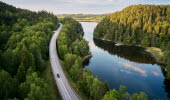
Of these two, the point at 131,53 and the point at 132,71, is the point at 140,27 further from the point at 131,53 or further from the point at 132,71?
the point at 132,71

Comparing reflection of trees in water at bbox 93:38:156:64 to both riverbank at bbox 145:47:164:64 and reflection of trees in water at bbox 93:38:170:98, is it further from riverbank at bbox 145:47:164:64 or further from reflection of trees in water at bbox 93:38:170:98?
riverbank at bbox 145:47:164:64

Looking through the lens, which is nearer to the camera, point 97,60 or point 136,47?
point 97,60

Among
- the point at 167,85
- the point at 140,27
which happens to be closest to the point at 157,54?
the point at 167,85

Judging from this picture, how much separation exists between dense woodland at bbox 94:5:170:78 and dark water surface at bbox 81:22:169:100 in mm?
21563

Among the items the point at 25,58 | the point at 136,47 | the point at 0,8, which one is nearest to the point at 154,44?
the point at 136,47

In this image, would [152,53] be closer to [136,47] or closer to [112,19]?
[136,47]

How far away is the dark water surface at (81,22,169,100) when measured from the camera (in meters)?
66.1

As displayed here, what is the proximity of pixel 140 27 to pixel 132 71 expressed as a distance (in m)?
83.5

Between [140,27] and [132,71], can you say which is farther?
[140,27]

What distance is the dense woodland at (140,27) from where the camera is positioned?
137m

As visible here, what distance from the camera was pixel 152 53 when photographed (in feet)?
385

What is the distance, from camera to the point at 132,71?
274ft

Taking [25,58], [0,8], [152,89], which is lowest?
[152,89]

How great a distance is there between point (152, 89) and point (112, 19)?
435ft
